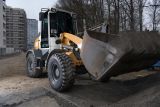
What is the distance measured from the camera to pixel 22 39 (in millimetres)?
124500

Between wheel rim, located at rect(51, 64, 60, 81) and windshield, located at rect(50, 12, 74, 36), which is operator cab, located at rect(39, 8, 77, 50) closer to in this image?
windshield, located at rect(50, 12, 74, 36)

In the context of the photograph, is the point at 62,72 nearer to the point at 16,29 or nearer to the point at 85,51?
the point at 85,51

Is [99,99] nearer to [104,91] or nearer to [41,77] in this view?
[104,91]

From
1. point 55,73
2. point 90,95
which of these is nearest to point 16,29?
point 55,73

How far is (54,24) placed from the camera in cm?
1291

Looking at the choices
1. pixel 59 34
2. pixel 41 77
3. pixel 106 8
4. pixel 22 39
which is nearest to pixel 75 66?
pixel 59 34

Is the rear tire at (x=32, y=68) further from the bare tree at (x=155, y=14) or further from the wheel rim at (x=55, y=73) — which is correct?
the bare tree at (x=155, y=14)

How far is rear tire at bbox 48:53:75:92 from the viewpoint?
10086mm

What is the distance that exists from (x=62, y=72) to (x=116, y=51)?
8.06 feet

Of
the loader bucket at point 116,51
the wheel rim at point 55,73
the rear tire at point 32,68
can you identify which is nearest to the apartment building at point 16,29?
the rear tire at point 32,68

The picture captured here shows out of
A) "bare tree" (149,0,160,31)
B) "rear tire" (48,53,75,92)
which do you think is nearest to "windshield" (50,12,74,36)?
"rear tire" (48,53,75,92)

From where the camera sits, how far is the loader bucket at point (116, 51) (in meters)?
8.28

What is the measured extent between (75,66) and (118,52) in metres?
2.67

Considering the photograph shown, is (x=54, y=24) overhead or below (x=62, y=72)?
overhead
